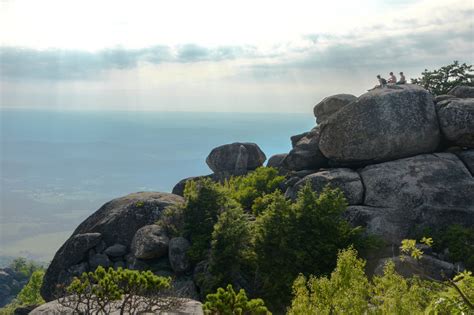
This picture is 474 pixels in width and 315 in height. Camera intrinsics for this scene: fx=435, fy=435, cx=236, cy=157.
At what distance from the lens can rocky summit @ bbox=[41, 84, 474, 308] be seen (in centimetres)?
3089

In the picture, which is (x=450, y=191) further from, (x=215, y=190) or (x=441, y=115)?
(x=215, y=190)

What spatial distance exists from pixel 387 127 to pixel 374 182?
4.66 m

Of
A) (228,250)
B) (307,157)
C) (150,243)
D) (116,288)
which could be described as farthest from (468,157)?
(116,288)

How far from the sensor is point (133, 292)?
65.3 ft

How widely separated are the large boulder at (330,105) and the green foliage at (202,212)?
55.3 feet

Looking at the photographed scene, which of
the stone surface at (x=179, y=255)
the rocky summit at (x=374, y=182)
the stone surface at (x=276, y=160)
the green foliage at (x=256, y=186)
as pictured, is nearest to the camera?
the stone surface at (x=179, y=255)

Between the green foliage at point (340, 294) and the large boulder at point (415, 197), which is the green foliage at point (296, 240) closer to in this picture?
the large boulder at point (415, 197)

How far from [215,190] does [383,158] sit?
13.6 m

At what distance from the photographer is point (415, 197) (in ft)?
103

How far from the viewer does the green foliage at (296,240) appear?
2608cm

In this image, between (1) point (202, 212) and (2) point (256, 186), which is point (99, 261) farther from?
(2) point (256, 186)

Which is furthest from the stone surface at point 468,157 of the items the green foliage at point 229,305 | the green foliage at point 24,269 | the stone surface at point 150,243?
the green foliage at point 24,269

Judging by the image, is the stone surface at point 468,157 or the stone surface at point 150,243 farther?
the stone surface at point 468,157

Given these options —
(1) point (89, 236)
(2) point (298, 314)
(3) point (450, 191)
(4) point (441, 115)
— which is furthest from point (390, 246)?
(1) point (89, 236)
